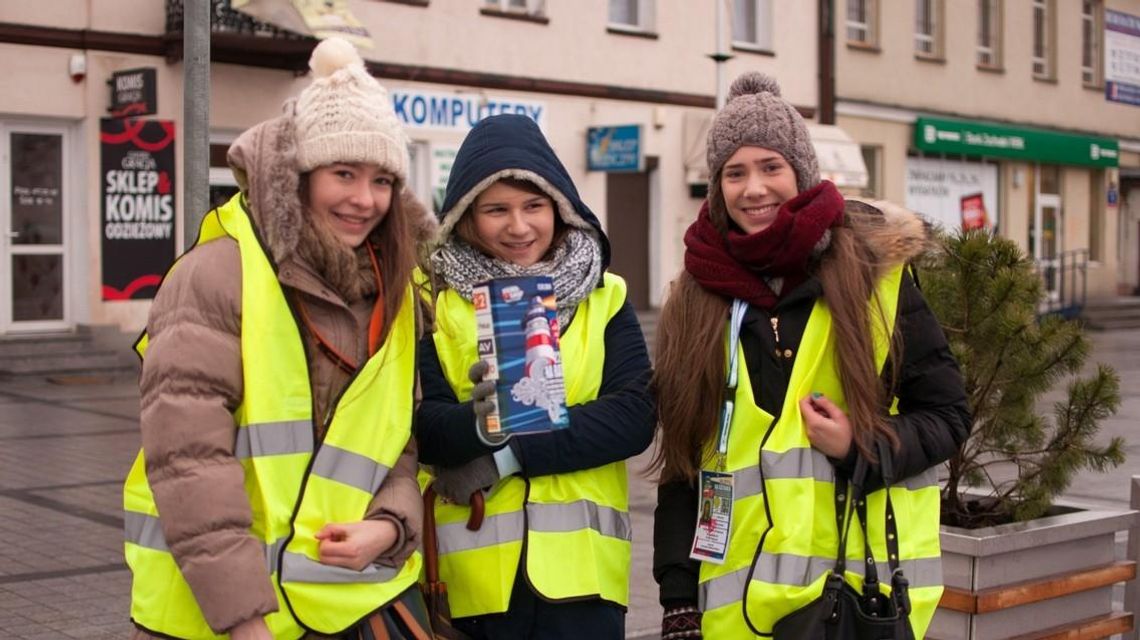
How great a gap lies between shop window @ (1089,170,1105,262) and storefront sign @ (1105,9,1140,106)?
384cm

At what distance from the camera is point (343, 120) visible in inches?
121

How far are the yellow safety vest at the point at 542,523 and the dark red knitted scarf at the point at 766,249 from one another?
0.28 metres

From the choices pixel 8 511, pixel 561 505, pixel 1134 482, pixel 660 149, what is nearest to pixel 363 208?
pixel 561 505

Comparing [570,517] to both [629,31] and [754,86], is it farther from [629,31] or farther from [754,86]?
[629,31]

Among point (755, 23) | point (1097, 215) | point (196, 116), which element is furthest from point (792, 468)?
→ point (1097, 215)

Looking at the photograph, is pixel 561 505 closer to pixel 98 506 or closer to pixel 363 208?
pixel 363 208

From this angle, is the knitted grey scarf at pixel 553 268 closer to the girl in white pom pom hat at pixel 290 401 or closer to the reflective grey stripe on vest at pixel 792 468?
the girl in white pom pom hat at pixel 290 401

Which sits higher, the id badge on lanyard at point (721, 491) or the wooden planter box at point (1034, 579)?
the id badge on lanyard at point (721, 491)

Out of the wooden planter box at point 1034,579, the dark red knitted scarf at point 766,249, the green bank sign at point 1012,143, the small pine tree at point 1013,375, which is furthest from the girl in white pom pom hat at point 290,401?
the green bank sign at point 1012,143

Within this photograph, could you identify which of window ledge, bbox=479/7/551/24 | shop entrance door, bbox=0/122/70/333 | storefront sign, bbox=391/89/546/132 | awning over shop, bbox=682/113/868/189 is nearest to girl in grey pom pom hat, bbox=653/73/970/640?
shop entrance door, bbox=0/122/70/333

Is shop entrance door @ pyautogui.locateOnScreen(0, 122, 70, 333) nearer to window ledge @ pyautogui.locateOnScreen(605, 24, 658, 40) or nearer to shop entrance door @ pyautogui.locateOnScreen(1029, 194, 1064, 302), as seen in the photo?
window ledge @ pyautogui.locateOnScreen(605, 24, 658, 40)

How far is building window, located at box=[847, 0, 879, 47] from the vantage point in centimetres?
2738

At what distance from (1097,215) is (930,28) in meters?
8.05

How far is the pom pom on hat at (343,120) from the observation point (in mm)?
3057
